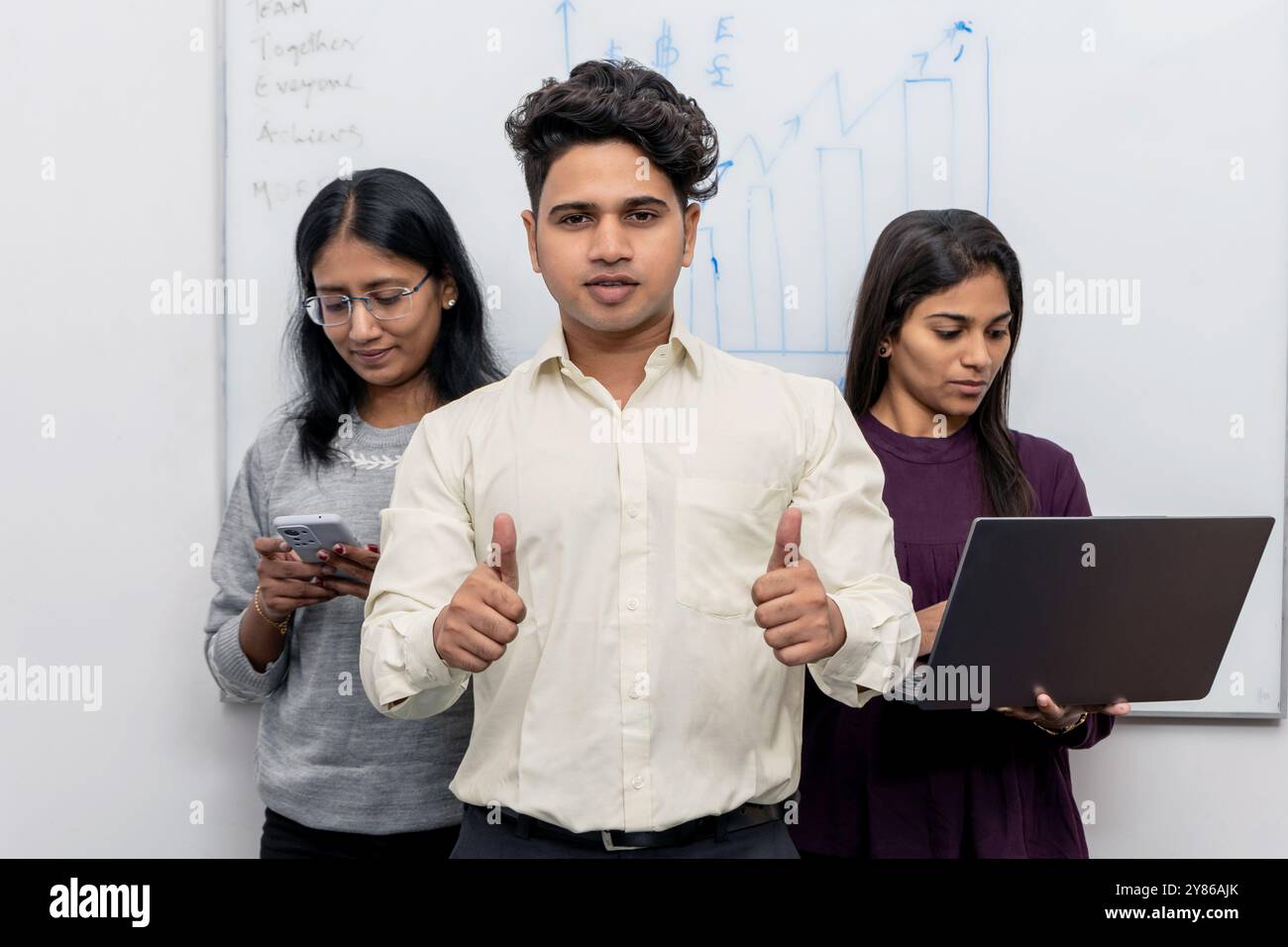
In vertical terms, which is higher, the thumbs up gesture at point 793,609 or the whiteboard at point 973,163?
the whiteboard at point 973,163

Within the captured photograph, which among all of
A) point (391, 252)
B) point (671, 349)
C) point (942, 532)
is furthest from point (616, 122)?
point (942, 532)

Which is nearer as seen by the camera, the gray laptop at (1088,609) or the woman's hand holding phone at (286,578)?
the gray laptop at (1088,609)

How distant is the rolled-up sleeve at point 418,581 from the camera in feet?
3.42

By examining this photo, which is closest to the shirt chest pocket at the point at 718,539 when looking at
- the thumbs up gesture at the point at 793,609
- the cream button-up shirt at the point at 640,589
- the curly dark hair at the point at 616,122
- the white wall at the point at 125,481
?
the cream button-up shirt at the point at 640,589

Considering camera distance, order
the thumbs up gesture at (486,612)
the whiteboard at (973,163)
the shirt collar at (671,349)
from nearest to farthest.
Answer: the thumbs up gesture at (486,612)
the shirt collar at (671,349)
the whiteboard at (973,163)

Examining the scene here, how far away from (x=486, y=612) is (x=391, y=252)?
0.64 metres

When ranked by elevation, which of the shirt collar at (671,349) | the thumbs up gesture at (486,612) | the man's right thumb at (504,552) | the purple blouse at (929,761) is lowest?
the purple blouse at (929,761)

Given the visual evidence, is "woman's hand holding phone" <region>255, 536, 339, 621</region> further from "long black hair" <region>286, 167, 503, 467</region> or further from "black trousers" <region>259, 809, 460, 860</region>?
"black trousers" <region>259, 809, 460, 860</region>

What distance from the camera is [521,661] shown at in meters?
1.11

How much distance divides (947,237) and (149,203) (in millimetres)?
1260

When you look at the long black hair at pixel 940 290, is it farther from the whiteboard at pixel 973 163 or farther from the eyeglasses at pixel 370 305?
the eyeglasses at pixel 370 305

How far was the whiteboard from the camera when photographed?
1.65 metres

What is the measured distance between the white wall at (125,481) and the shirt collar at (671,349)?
80 cm
